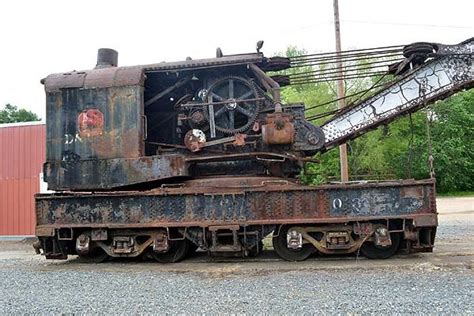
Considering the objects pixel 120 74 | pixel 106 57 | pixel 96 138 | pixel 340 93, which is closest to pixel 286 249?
pixel 96 138

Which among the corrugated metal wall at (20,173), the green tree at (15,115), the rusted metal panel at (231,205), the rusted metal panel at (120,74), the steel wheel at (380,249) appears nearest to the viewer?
the rusted metal panel at (231,205)

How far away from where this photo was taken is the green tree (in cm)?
6194

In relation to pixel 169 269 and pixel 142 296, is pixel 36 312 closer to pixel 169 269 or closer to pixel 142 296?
pixel 142 296

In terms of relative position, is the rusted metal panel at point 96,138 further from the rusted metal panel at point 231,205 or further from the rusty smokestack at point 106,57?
the rusty smokestack at point 106,57

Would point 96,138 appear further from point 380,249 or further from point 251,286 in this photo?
point 380,249

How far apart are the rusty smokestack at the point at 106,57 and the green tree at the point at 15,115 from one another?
54.1 metres

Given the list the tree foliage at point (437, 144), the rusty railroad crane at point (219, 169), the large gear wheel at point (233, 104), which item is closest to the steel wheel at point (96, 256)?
the rusty railroad crane at point (219, 169)

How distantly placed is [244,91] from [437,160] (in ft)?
134

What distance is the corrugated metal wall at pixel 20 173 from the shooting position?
17.0m

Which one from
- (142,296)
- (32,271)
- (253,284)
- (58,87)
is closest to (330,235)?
(253,284)

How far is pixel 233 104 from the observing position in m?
10.1

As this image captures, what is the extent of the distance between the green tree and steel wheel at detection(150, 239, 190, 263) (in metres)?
56.7

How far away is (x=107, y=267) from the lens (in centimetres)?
962

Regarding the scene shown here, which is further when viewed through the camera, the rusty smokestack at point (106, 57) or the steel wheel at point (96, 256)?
the rusty smokestack at point (106, 57)
